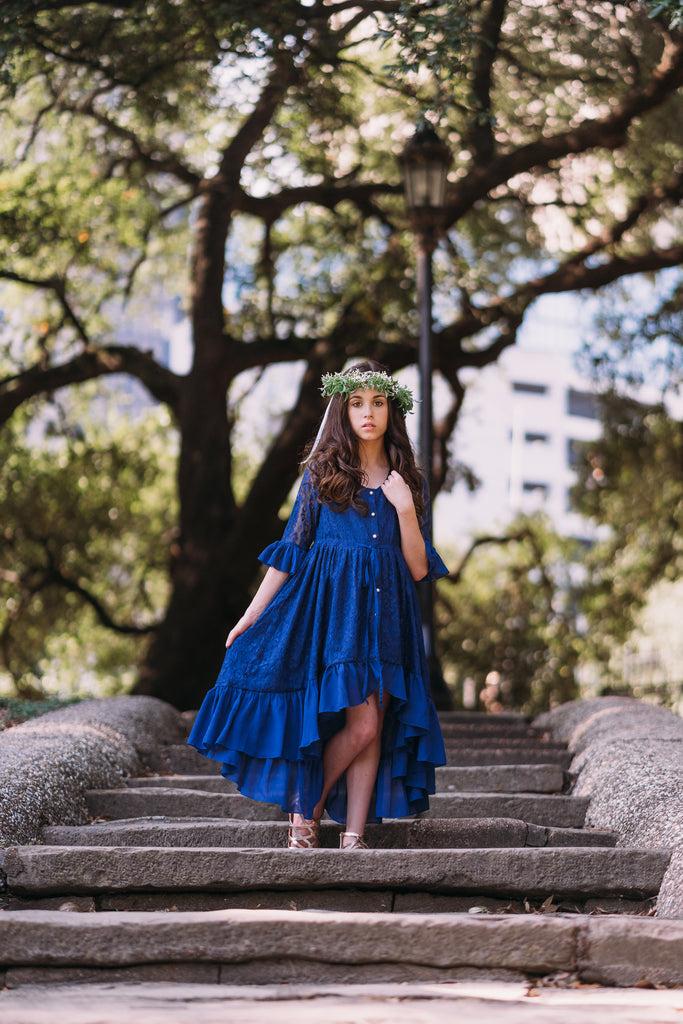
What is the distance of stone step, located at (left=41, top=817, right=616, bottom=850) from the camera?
4.08 meters

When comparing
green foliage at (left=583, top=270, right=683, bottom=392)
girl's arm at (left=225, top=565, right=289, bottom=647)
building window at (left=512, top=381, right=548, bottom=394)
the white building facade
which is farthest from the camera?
building window at (left=512, top=381, right=548, bottom=394)

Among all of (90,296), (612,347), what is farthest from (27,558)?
(612,347)

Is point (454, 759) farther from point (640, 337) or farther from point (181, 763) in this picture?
point (640, 337)

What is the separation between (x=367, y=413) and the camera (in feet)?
14.2

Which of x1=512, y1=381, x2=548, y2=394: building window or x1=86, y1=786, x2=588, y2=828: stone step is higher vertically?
x1=512, y1=381, x2=548, y2=394: building window

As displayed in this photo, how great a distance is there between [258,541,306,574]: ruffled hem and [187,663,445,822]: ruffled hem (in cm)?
47

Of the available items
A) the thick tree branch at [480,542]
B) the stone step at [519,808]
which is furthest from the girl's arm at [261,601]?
the thick tree branch at [480,542]

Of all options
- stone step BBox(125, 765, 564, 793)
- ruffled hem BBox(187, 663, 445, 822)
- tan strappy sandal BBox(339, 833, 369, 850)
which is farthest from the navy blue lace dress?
stone step BBox(125, 765, 564, 793)

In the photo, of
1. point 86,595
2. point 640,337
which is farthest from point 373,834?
point 640,337

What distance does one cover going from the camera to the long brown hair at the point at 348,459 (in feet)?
14.0

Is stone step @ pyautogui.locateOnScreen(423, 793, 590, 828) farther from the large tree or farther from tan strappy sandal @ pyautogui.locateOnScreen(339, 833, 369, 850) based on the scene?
the large tree

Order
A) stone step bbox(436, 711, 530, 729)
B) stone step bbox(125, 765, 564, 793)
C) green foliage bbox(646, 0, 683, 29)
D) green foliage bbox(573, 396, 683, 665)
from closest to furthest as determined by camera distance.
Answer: green foliage bbox(646, 0, 683, 29) < stone step bbox(125, 765, 564, 793) < stone step bbox(436, 711, 530, 729) < green foliage bbox(573, 396, 683, 665)

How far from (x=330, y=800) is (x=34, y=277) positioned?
28.8 ft

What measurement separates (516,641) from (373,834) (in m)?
13.4
